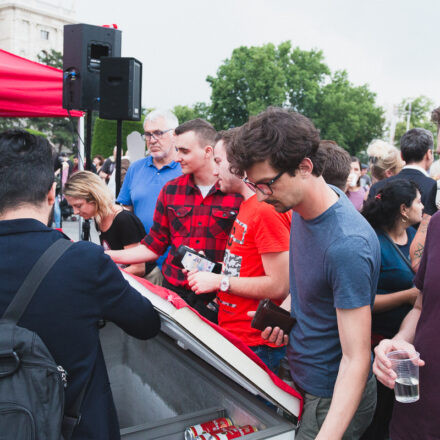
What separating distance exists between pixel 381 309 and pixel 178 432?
1.29m

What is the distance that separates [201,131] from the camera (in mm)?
2971

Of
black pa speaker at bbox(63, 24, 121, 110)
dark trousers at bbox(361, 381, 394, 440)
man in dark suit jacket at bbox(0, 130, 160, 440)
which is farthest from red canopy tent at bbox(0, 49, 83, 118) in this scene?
dark trousers at bbox(361, 381, 394, 440)

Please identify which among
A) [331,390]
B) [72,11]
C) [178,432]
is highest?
Result: [72,11]

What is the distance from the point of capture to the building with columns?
63.3 m

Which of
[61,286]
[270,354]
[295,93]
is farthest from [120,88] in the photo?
[295,93]

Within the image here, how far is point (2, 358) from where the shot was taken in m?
1.11

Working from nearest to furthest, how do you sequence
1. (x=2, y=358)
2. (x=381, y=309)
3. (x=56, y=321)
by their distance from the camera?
(x=2, y=358), (x=56, y=321), (x=381, y=309)

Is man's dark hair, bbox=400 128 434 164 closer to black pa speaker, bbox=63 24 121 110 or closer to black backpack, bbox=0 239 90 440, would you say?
black backpack, bbox=0 239 90 440

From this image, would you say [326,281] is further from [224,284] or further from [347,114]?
[347,114]

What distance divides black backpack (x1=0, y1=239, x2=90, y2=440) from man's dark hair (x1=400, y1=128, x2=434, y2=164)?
322cm

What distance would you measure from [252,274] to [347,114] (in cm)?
3995

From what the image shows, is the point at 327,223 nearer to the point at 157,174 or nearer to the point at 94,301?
the point at 94,301

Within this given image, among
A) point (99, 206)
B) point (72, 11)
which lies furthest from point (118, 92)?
point (72, 11)

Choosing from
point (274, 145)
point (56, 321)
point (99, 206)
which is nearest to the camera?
point (56, 321)
